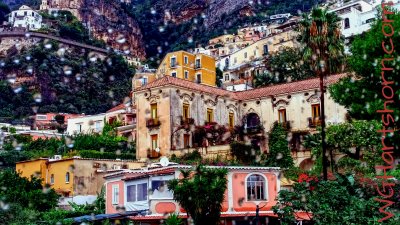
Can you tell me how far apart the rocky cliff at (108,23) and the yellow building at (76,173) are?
68.1 meters

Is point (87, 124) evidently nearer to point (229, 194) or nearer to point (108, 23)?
point (229, 194)

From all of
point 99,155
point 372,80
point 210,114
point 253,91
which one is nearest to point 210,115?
point 210,114

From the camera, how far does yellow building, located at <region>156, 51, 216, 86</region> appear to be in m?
47.7

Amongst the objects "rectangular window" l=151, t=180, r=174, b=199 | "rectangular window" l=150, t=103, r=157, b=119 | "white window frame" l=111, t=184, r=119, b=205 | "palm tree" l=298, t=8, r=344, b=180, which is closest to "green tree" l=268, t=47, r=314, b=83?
"rectangular window" l=150, t=103, r=157, b=119

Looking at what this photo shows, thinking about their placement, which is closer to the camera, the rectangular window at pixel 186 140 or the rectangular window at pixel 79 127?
the rectangular window at pixel 186 140

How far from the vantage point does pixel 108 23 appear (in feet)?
348

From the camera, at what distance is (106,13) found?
10762cm

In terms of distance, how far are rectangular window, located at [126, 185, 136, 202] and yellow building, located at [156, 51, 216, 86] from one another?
25233 mm

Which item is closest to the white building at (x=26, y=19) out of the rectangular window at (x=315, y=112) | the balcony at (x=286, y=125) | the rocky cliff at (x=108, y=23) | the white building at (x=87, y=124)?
the rocky cliff at (x=108, y=23)

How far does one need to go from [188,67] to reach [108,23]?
61.6 m

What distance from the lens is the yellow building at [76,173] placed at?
3159 centimetres

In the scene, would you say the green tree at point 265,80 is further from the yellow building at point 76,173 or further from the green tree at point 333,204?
the green tree at point 333,204

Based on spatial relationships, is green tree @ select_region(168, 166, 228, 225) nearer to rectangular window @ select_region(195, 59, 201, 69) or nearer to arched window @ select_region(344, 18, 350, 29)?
rectangular window @ select_region(195, 59, 201, 69)

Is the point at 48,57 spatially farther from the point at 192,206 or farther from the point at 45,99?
the point at 192,206
